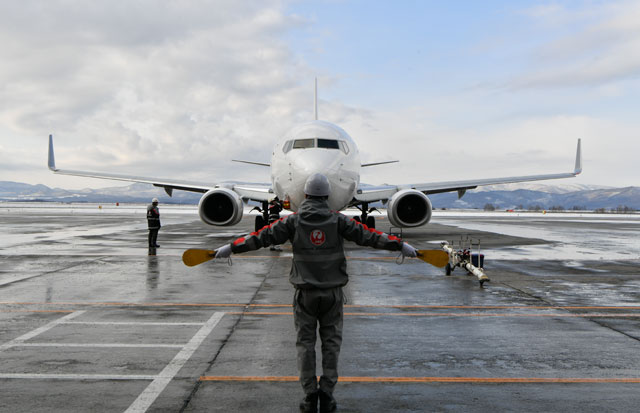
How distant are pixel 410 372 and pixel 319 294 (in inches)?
56.0

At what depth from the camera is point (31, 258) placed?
47.4 feet

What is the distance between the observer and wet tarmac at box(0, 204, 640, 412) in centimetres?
432

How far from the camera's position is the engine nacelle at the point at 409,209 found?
56.6 feet

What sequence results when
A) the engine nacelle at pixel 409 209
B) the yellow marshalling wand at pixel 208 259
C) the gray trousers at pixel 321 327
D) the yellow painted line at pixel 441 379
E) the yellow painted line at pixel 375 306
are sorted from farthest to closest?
the engine nacelle at pixel 409 209 < the yellow painted line at pixel 375 306 < the yellow marshalling wand at pixel 208 259 < the yellow painted line at pixel 441 379 < the gray trousers at pixel 321 327

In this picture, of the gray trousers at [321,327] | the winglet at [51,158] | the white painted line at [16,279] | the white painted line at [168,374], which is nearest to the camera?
the white painted line at [168,374]

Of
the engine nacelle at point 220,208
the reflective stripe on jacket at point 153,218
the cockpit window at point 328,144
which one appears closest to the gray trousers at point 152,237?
the reflective stripe on jacket at point 153,218

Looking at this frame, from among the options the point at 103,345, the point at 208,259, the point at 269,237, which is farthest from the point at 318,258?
the point at 103,345

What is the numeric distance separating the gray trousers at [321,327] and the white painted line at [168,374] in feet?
4.26

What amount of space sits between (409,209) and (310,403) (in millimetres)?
14120

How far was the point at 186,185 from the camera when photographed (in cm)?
2289

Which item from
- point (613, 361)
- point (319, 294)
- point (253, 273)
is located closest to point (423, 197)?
point (253, 273)

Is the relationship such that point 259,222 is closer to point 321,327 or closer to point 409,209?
point 409,209

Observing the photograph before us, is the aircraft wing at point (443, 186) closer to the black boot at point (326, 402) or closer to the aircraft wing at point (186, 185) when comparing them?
the aircraft wing at point (186, 185)

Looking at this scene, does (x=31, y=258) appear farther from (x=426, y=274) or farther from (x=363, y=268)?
(x=426, y=274)
